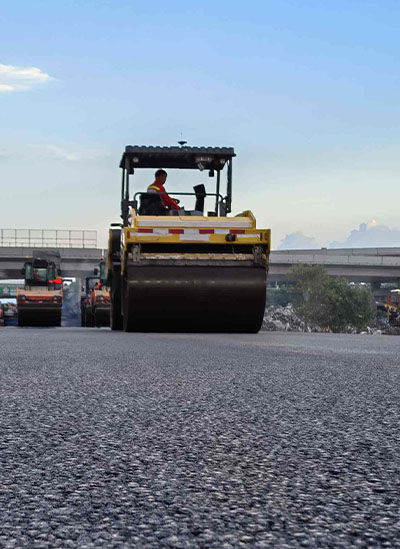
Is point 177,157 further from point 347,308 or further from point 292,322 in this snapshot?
point 347,308

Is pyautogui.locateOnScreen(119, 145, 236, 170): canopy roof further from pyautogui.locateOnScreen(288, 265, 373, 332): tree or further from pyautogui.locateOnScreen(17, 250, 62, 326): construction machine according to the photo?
pyautogui.locateOnScreen(288, 265, 373, 332): tree

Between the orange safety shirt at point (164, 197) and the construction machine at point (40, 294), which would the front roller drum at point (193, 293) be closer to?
the orange safety shirt at point (164, 197)

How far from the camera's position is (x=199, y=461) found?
286cm

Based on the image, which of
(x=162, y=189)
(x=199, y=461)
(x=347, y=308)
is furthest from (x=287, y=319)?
(x=199, y=461)

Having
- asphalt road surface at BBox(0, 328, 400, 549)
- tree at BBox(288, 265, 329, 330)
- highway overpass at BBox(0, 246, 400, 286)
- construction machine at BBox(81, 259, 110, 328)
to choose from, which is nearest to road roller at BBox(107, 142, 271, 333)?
asphalt road surface at BBox(0, 328, 400, 549)

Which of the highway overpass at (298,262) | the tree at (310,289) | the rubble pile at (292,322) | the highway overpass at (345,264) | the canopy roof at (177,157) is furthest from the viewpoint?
the highway overpass at (345,264)

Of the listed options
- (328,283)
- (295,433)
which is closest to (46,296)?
(295,433)

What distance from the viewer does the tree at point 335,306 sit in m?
74.6

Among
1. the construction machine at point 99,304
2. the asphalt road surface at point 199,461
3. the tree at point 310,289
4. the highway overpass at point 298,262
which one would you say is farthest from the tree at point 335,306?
the asphalt road surface at point 199,461

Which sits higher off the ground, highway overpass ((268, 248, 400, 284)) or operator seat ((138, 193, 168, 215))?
operator seat ((138, 193, 168, 215))

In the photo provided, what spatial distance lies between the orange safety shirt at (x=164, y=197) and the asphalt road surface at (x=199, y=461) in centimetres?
937

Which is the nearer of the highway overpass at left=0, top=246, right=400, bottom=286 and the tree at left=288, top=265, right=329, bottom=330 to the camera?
the highway overpass at left=0, top=246, right=400, bottom=286

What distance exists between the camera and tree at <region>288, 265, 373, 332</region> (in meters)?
74.6

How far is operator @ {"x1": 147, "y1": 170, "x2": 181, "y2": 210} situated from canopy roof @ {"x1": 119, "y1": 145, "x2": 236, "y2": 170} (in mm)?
655
